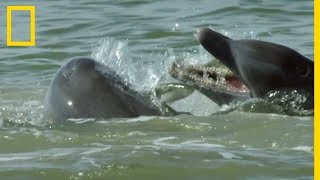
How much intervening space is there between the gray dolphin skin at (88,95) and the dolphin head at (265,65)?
31.9 inches

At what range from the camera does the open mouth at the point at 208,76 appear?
7.41m

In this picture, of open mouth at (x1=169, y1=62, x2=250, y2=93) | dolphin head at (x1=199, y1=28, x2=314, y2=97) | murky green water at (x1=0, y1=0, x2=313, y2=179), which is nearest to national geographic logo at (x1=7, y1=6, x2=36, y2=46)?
murky green water at (x1=0, y1=0, x2=313, y2=179)

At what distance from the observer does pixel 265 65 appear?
700cm

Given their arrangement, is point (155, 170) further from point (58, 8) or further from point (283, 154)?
point (58, 8)

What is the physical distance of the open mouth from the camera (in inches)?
292

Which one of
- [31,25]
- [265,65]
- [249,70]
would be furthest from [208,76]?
[31,25]

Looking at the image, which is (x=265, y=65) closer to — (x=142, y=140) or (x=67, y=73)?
(x=142, y=140)

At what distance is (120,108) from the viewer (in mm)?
6707

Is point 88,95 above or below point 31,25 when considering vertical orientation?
below

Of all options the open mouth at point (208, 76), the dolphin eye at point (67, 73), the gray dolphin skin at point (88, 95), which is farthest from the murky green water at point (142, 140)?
the dolphin eye at point (67, 73)

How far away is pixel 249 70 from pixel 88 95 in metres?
1.21

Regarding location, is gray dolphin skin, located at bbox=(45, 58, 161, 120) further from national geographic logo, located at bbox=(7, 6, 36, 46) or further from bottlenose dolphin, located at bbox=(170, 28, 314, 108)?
national geographic logo, located at bbox=(7, 6, 36, 46)

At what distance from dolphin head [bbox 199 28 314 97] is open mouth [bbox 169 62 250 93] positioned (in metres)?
0.24

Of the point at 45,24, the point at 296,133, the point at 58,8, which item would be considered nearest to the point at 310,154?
the point at 296,133
